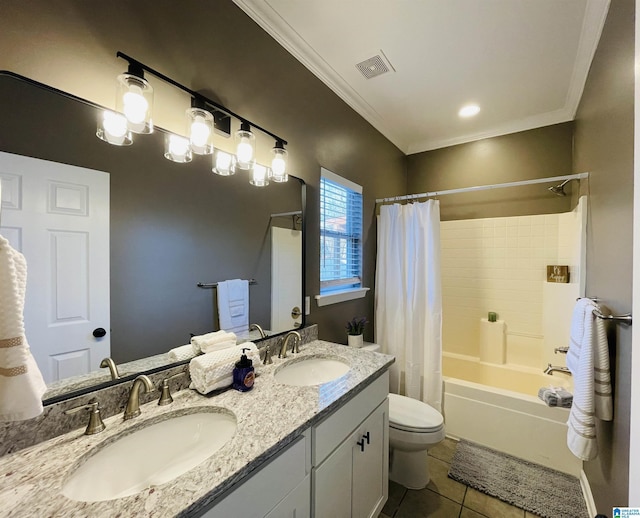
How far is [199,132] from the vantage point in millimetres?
1181

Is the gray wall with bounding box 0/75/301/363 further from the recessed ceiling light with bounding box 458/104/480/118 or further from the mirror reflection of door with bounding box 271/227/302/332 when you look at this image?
the recessed ceiling light with bounding box 458/104/480/118

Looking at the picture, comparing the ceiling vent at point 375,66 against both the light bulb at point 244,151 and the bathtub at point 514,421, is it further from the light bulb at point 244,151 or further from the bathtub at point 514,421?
the bathtub at point 514,421

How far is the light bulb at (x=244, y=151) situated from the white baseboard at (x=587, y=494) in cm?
254

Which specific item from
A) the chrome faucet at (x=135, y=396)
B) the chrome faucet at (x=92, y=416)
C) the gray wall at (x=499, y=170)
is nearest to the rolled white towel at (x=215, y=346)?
the chrome faucet at (x=135, y=396)

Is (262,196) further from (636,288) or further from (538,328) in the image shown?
(538,328)

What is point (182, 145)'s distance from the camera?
1.17 m

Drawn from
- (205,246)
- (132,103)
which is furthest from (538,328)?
(132,103)

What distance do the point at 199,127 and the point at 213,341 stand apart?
908mm

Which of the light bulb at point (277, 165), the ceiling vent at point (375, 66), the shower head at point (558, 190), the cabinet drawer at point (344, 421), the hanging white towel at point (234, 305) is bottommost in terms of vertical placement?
the cabinet drawer at point (344, 421)

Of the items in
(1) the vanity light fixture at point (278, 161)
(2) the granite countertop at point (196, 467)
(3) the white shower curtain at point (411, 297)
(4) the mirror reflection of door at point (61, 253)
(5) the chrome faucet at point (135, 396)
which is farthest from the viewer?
(3) the white shower curtain at point (411, 297)

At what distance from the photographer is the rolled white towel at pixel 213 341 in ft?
3.90

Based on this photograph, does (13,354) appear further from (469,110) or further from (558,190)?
(558,190)

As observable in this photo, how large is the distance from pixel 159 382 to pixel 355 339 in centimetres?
139

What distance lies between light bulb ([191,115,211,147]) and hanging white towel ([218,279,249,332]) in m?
0.63
